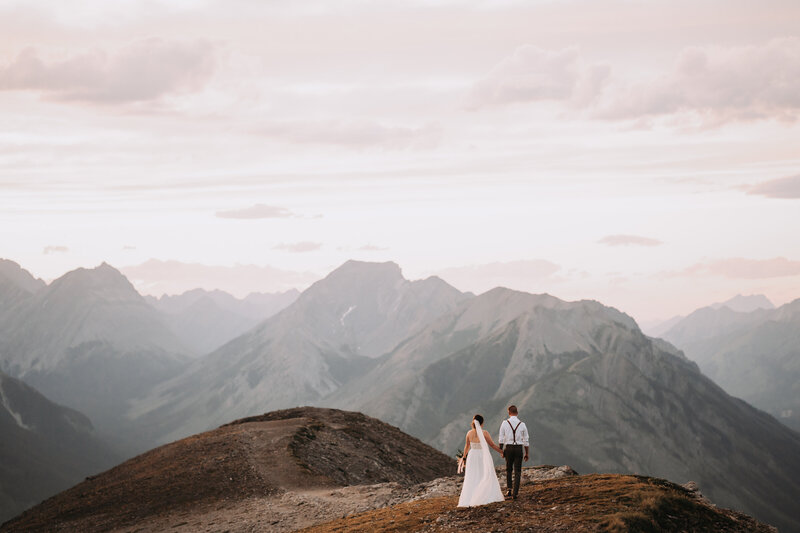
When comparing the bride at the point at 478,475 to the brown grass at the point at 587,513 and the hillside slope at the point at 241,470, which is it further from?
the hillside slope at the point at 241,470

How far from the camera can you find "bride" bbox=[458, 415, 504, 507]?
40.0m

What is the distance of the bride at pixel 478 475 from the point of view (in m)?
40.0

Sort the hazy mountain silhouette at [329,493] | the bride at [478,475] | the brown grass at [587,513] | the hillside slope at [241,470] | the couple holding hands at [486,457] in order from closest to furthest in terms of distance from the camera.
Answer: the brown grass at [587,513] → the hazy mountain silhouette at [329,493] → the couple holding hands at [486,457] → the bride at [478,475] → the hillside slope at [241,470]

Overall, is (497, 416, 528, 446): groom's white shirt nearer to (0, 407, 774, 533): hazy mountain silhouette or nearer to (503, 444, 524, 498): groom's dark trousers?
(503, 444, 524, 498): groom's dark trousers

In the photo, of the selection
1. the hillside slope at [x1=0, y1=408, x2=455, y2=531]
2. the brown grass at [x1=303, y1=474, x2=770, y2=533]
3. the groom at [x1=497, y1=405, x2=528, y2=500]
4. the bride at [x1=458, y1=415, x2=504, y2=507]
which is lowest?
the hillside slope at [x1=0, y1=408, x2=455, y2=531]

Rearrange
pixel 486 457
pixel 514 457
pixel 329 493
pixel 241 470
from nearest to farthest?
pixel 486 457
pixel 514 457
pixel 329 493
pixel 241 470

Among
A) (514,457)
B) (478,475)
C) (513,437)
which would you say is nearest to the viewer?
(513,437)

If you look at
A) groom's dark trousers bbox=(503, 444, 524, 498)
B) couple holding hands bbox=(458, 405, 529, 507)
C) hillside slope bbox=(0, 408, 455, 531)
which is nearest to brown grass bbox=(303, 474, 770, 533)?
couple holding hands bbox=(458, 405, 529, 507)

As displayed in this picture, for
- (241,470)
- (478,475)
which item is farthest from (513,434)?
(241,470)

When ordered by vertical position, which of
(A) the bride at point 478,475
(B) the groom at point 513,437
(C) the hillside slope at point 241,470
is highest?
(B) the groom at point 513,437

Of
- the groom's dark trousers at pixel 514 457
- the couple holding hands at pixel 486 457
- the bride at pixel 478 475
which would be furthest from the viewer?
the groom's dark trousers at pixel 514 457

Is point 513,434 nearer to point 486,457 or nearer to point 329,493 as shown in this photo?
point 486,457

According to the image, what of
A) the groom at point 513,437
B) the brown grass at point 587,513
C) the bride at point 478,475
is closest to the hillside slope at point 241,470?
the brown grass at point 587,513

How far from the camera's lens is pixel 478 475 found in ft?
135
